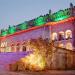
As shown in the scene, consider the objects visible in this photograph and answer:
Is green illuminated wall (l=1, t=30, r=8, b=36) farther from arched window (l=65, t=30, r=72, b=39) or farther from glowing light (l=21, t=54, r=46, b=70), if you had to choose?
glowing light (l=21, t=54, r=46, b=70)

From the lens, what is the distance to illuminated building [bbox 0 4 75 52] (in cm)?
3481

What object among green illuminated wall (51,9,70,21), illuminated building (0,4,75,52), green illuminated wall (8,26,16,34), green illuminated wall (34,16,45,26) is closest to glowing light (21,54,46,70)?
illuminated building (0,4,75,52)

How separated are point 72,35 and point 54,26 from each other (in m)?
4.69

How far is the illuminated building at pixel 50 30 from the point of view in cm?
3481

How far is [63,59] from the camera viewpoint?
24375 mm

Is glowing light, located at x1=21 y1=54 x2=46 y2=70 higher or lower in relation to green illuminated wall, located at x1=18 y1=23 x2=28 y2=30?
lower

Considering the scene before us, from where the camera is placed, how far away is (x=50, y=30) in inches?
1524

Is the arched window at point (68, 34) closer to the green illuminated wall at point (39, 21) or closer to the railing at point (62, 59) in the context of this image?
the green illuminated wall at point (39, 21)

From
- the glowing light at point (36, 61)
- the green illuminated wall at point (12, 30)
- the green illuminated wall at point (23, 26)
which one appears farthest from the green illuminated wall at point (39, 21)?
the glowing light at point (36, 61)

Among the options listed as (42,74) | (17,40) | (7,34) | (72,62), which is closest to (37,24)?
(17,40)

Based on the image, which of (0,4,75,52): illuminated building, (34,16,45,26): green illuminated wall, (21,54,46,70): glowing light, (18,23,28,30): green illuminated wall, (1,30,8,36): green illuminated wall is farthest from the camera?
(1,30,8,36): green illuminated wall

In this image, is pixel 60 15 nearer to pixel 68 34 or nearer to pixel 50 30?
pixel 68 34

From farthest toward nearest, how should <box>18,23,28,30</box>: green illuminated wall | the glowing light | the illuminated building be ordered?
<box>18,23,28,30</box>: green illuminated wall, the illuminated building, the glowing light

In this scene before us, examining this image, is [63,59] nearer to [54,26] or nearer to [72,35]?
[72,35]
